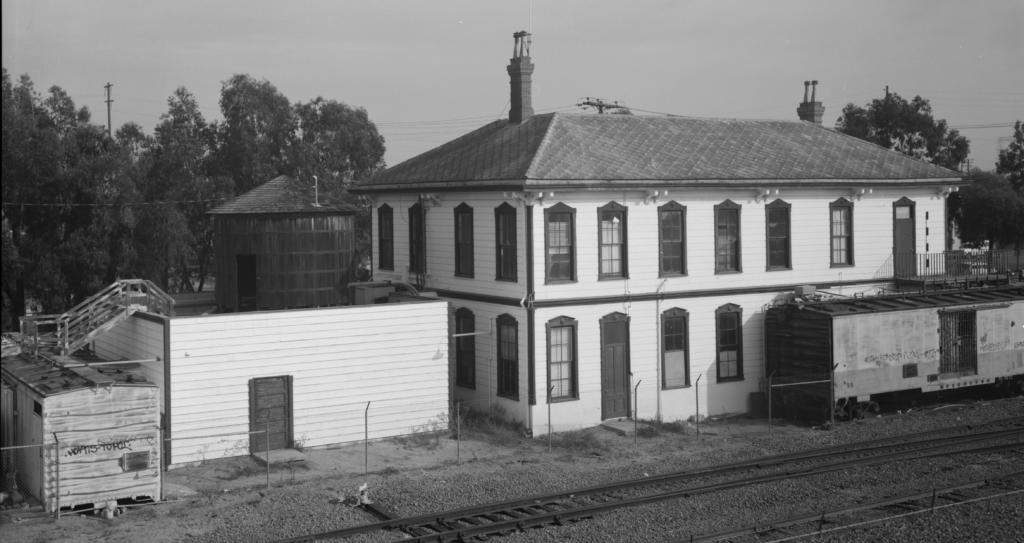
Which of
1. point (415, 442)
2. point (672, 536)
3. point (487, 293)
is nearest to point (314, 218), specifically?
point (487, 293)

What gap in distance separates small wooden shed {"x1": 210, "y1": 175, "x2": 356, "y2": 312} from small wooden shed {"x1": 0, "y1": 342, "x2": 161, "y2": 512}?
7278 mm

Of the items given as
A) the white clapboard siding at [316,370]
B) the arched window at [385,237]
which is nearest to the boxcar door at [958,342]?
the white clapboard siding at [316,370]

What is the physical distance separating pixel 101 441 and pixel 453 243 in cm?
1165

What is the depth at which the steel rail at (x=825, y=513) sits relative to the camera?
15.8 meters

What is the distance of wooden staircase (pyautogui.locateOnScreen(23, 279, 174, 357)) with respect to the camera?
890 inches

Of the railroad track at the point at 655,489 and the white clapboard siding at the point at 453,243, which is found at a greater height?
the white clapboard siding at the point at 453,243

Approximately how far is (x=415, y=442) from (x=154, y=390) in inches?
276

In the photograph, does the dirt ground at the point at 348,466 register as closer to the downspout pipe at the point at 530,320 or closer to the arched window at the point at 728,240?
the downspout pipe at the point at 530,320

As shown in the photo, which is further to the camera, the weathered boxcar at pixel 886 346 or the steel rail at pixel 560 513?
the weathered boxcar at pixel 886 346

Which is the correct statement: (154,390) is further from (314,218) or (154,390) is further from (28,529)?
(314,218)

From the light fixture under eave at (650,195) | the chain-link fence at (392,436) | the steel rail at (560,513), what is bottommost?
the steel rail at (560,513)

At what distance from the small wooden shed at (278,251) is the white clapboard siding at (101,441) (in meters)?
8.04

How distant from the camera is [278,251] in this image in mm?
26156

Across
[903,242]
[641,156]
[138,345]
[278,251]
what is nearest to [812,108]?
[903,242]
